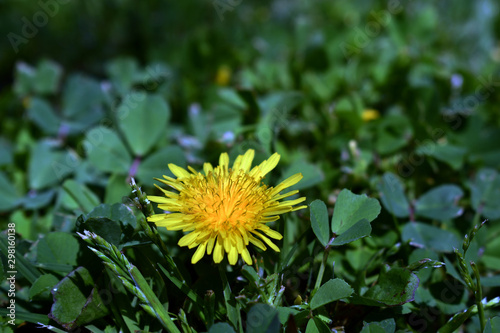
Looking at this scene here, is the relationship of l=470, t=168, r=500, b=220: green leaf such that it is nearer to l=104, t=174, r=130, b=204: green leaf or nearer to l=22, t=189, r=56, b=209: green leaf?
l=104, t=174, r=130, b=204: green leaf

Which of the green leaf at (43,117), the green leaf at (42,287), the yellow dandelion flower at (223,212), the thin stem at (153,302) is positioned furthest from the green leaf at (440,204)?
the green leaf at (43,117)

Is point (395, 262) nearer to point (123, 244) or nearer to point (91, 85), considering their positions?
point (123, 244)

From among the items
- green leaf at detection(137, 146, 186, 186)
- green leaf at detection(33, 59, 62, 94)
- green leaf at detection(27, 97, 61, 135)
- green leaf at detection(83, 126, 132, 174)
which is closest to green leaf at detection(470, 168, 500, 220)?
green leaf at detection(137, 146, 186, 186)

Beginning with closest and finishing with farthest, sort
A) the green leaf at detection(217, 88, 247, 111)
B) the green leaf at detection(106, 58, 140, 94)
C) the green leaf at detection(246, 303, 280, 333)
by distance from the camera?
1. the green leaf at detection(246, 303, 280, 333)
2. the green leaf at detection(217, 88, 247, 111)
3. the green leaf at detection(106, 58, 140, 94)

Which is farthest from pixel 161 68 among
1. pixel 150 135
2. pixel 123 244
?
pixel 123 244

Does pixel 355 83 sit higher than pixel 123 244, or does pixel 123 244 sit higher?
pixel 355 83

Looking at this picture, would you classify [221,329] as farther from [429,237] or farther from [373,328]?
[429,237]

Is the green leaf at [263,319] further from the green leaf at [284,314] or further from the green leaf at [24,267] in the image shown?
the green leaf at [24,267]
